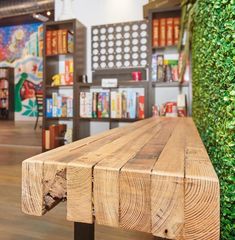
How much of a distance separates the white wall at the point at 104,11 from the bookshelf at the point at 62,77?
16cm

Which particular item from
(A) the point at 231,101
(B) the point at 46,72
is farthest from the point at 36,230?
(B) the point at 46,72

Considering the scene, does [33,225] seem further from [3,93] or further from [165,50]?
[3,93]

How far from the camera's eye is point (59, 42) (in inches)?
145

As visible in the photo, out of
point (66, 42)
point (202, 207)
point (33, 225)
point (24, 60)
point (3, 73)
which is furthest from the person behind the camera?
point (3, 73)

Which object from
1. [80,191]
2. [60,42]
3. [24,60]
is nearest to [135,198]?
[80,191]

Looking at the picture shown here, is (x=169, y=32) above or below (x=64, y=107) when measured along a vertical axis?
above

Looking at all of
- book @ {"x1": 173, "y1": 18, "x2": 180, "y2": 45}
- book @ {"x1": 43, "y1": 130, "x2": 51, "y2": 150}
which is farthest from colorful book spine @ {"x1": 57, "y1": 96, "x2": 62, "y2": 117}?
book @ {"x1": 173, "y1": 18, "x2": 180, "y2": 45}

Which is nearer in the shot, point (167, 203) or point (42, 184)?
point (167, 203)

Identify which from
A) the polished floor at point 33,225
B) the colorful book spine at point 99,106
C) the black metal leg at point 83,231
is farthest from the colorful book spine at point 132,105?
the black metal leg at point 83,231

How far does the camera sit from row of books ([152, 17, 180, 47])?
3.17 m

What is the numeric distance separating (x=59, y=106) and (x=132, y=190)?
11.1 feet

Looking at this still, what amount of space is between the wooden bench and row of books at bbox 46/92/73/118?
3083mm

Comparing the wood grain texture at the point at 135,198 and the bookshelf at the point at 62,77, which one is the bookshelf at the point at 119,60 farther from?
the wood grain texture at the point at 135,198

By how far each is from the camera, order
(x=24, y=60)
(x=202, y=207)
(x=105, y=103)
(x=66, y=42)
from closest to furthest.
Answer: (x=202, y=207)
(x=105, y=103)
(x=66, y=42)
(x=24, y=60)
